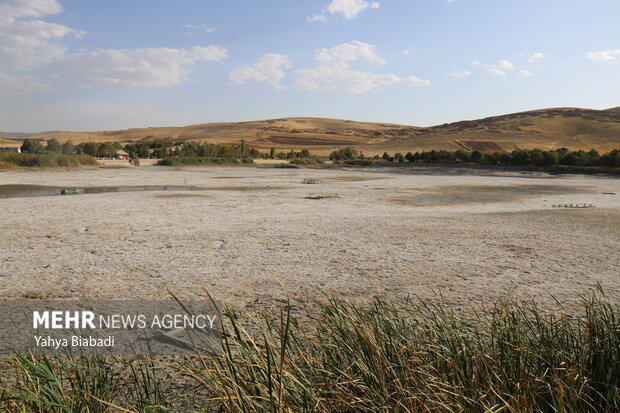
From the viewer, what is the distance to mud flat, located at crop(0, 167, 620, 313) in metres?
6.56

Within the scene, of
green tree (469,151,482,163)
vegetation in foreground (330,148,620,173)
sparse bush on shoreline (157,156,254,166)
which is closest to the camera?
vegetation in foreground (330,148,620,173)

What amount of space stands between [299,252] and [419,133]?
133 metres

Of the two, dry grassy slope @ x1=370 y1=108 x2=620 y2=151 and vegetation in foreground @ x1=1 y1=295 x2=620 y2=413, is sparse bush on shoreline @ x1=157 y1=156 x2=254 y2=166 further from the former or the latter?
vegetation in foreground @ x1=1 y1=295 x2=620 y2=413

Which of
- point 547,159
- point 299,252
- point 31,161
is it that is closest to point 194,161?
point 31,161

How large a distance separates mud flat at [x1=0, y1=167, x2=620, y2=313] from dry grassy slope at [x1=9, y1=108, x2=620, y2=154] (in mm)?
85536

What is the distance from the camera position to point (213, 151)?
3098 inches

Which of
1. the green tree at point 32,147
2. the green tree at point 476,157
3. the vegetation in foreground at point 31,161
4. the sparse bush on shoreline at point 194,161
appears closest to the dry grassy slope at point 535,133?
the green tree at point 476,157

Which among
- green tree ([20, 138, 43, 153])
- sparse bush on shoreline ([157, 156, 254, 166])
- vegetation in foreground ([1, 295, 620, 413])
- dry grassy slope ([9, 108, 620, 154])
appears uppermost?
dry grassy slope ([9, 108, 620, 154])

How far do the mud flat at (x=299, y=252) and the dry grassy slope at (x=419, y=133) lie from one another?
85536 millimetres

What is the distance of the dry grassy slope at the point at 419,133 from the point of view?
100219 millimetres

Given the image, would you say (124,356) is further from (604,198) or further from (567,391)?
(604,198)

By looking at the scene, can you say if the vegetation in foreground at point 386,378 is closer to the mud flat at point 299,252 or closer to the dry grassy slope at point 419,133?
the mud flat at point 299,252

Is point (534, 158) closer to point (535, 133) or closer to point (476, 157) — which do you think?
point (476, 157)

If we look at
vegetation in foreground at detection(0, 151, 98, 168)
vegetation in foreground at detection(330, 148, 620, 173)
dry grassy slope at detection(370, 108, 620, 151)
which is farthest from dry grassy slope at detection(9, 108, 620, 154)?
vegetation in foreground at detection(0, 151, 98, 168)
